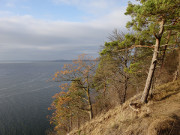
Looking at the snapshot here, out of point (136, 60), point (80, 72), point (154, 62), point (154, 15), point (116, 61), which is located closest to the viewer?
point (154, 15)

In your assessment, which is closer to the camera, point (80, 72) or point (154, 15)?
point (154, 15)

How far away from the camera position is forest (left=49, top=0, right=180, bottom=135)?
5586 mm

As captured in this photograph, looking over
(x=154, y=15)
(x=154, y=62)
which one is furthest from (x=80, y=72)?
(x=154, y=15)

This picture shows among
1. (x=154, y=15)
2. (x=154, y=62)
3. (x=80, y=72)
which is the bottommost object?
(x=80, y=72)

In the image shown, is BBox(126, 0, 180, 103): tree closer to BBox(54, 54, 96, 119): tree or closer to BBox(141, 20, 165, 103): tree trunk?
BBox(141, 20, 165, 103): tree trunk

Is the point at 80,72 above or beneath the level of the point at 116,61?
beneath

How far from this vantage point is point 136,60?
1045cm

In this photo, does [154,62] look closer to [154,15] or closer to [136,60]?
[154,15]

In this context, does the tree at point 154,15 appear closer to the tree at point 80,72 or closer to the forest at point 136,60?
the forest at point 136,60

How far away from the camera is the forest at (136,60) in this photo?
559 centimetres

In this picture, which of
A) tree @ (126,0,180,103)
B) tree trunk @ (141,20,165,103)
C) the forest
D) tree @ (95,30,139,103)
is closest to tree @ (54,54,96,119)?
the forest

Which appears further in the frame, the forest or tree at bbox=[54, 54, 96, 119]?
tree at bbox=[54, 54, 96, 119]

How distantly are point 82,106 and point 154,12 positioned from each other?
15.3 meters

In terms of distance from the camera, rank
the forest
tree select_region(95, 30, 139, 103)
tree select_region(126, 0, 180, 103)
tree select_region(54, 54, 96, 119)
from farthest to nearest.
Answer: tree select_region(54, 54, 96, 119) < tree select_region(95, 30, 139, 103) < the forest < tree select_region(126, 0, 180, 103)
